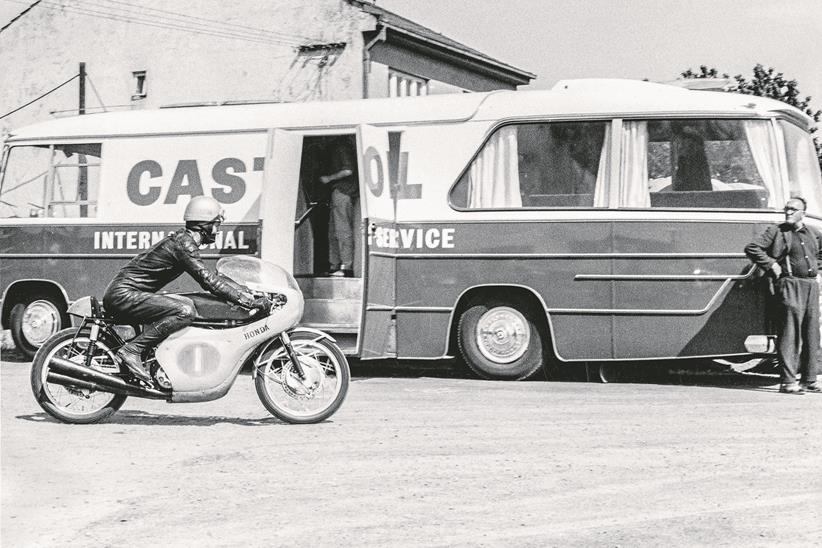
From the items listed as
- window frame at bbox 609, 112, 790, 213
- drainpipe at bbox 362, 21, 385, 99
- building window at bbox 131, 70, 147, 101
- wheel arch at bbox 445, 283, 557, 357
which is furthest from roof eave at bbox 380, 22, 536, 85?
window frame at bbox 609, 112, 790, 213

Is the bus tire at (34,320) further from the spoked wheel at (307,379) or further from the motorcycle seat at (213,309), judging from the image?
the spoked wheel at (307,379)

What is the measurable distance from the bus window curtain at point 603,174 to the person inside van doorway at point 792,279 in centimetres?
151

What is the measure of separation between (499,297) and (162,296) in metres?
4.48

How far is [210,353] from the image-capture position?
31.7 ft

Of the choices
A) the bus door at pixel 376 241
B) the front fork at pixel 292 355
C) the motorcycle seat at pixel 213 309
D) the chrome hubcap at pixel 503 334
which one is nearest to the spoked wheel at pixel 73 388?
the motorcycle seat at pixel 213 309

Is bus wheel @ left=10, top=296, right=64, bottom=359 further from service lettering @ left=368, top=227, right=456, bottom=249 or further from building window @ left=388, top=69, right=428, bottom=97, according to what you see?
building window @ left=388, top=69, right=428, bottom=97

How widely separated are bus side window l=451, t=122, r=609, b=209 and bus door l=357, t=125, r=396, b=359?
725 mm

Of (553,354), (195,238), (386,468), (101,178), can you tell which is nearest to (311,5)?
(101,178)

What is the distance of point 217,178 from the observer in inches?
558

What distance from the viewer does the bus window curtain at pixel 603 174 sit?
12812mm

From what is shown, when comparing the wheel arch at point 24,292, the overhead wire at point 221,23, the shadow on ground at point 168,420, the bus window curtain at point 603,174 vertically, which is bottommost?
the shadow on ground at point 168,420

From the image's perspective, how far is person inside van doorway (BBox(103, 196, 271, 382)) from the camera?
9.54m

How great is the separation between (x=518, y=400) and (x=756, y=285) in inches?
103

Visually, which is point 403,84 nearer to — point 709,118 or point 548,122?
point 548,122
